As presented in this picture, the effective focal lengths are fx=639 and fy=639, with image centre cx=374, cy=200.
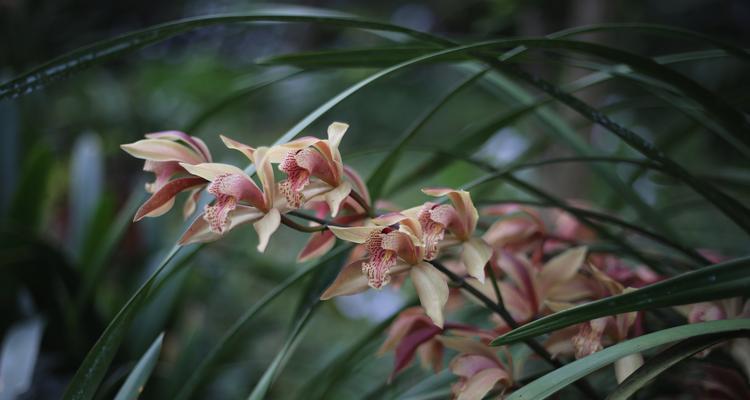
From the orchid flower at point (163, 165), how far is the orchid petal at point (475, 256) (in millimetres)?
191

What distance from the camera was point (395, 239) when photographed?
0.39 m

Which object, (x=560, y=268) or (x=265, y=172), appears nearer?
(x=265, y=172)

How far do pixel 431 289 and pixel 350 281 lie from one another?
6 cm

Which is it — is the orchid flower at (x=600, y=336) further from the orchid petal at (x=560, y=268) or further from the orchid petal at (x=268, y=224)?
the orchid petal at (x=268, y=224)

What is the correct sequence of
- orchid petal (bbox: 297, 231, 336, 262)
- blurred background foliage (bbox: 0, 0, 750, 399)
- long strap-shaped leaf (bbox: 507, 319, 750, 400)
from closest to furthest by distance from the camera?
long strap-shaped leaf (bbox: 507, 319, 750, 400), orchid petal (bbox: 297, 231, 336, 262), blurred background foliage (bbox: 0, 0, 750, 399)

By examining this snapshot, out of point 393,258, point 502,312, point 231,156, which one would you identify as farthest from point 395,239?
point 231,156

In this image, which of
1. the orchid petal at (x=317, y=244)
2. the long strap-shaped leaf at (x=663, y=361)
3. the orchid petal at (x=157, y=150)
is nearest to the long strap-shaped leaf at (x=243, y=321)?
the orchid petal at (x=317, y=244)

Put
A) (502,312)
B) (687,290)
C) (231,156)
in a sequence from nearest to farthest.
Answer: (687,290) < (502,312) < (231,156)

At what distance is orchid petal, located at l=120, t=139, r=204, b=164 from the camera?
1.39 ft

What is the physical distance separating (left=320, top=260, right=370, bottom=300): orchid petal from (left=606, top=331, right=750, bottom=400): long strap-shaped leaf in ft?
0.54

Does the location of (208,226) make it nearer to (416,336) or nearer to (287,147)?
(287,147)

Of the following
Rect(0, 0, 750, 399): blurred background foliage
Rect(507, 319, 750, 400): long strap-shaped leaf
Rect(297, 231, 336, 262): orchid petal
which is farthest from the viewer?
Rect(0, 0, 750, 399): blurred background foliage

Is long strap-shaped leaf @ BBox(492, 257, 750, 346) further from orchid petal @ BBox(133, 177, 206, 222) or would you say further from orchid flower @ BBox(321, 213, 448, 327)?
orchid petal @ BBox(133, 177, 206, 222)

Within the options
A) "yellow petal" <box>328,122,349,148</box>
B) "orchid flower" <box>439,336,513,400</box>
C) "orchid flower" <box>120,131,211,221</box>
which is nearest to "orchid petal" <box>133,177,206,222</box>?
"orchid flower" <box>120,131,211,221</box>
